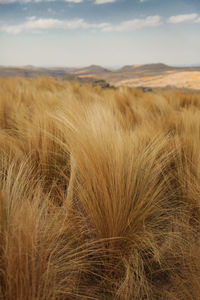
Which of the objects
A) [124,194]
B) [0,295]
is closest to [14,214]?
[0,295]

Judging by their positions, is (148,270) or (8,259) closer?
(8,259)

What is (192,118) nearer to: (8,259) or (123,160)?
(123,160)

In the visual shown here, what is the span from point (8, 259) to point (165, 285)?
1.79 feet

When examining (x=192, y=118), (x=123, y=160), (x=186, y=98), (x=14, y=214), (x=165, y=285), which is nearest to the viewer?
(x=14, y=214)

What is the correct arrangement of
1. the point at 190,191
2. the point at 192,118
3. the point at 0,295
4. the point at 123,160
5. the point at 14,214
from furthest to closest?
the point at 192,118 < the point at 190,191 < the point at 123,160 < the point at 14,214 < the point at 0,295

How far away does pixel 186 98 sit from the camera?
4.54 meters

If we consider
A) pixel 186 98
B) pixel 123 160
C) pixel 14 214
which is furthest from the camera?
pixel 186 98

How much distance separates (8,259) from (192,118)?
78.3 inches

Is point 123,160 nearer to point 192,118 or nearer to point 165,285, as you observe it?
point 165,285

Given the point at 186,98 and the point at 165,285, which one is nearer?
the point at 165,285

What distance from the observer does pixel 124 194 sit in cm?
89

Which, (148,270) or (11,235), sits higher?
(11,235)

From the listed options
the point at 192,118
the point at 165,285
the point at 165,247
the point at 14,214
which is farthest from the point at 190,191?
the point at 192,118

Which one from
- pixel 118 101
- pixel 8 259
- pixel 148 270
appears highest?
pixel 118 101
